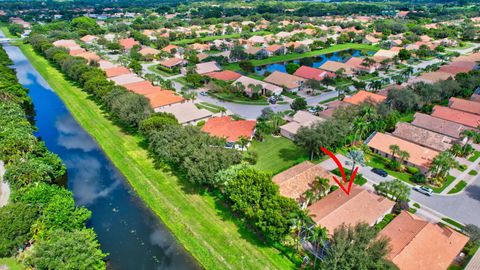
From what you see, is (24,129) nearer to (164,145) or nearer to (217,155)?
(164,145)

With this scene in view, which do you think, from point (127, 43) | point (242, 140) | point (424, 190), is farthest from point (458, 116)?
point (127, 43)

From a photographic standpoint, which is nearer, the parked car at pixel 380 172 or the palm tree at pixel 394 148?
the parked car at pixel 380 172

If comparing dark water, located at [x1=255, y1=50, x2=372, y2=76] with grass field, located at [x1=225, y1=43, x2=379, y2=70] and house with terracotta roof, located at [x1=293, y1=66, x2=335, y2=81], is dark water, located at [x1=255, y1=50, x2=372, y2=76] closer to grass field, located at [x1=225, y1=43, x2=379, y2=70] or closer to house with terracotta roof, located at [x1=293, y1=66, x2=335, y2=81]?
grass field, located at [x1=225, y1=43, x2=379, y2=70]

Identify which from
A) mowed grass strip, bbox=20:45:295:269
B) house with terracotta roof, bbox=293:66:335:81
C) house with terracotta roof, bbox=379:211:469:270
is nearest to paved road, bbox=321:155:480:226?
house with terracotta roof, bbox=379:211:469:270

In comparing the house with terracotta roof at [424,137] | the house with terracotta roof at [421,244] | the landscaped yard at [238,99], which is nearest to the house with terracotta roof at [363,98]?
the house with terracotta roof at [424,137]

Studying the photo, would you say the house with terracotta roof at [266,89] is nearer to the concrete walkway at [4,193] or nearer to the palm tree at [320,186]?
the palm tree at [320,186]

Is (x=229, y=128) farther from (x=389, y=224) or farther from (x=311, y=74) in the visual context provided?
(x=311, y=74)
